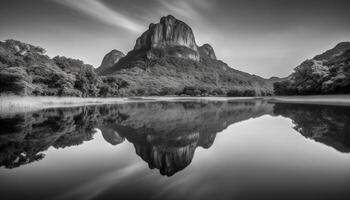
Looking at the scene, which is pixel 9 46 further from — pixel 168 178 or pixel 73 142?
pixel 168 178

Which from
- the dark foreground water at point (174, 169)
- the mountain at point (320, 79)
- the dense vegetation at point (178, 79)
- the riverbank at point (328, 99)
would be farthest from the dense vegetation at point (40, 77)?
the mountain at point (320, 79)

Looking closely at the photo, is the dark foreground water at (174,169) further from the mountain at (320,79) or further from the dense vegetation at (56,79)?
the mountain at (320,79)

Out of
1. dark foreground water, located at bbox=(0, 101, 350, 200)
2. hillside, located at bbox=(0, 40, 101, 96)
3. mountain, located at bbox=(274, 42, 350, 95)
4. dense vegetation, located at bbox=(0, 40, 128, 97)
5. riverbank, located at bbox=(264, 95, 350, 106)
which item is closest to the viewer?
dark foreground water, located at bbox=(0, 101, 350, 200)

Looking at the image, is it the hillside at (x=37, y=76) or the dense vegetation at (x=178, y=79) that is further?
the dense vegetation at (x=178, y=79)

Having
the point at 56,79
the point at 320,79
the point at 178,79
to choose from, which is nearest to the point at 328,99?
the point at 320,79

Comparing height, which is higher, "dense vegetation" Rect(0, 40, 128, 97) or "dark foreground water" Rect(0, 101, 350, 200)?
"dense vegetation" Rect(0, 40, 128, 97)

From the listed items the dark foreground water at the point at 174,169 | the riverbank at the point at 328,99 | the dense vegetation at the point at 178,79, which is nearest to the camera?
the dark foreground water at the point at 174,169

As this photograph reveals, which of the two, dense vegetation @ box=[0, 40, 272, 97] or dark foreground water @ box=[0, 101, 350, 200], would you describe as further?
dense vegetation @ box=[0, 40, 272, 97]

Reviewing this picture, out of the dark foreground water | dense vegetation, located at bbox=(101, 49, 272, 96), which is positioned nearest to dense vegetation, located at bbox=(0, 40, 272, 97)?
dense vegetation, located at bbox=(101, 49, 272, 96)

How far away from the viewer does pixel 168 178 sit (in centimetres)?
498

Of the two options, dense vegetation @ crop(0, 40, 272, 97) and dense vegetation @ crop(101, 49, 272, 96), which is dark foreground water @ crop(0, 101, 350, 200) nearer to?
dense vegetation @ crop(0, 40, 272, 97)

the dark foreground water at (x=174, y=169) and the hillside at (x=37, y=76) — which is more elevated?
the hillside at (x=37, y=76)

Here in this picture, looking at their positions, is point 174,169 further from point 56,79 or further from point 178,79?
point 178,79

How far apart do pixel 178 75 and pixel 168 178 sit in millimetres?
171551
